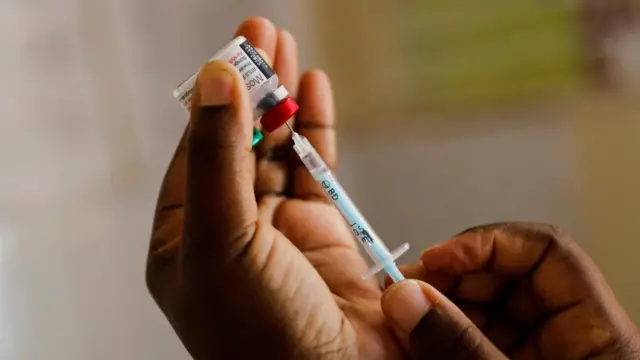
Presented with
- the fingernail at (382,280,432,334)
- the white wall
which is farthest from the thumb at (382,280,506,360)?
the white wall

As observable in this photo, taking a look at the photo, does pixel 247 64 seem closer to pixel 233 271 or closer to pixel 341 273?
pixel 233 271

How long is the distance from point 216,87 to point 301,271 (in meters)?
0.19

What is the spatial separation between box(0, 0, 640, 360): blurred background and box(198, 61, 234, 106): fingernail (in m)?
0.47

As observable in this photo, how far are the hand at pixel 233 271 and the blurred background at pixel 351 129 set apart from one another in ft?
1.00

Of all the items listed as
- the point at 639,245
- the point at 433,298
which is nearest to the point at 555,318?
the point at 433,298

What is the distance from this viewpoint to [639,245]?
1378 millimetres

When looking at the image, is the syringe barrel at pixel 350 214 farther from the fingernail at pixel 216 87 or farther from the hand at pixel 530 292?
the fingernail at pixel 216 87

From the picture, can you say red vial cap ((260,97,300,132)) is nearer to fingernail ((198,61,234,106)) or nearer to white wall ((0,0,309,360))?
fingernail ((198,61,234,106))

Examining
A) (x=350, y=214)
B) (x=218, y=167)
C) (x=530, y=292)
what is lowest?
(x=530, y=292)

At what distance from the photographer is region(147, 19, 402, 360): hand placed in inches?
23.5

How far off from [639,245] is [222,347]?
3.24 ft

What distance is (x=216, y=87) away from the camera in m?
0.59

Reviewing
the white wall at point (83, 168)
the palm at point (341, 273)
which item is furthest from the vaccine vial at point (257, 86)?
the white wall at point (83, 168)

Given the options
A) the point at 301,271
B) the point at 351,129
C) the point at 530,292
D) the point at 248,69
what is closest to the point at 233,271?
the point at 301,271
